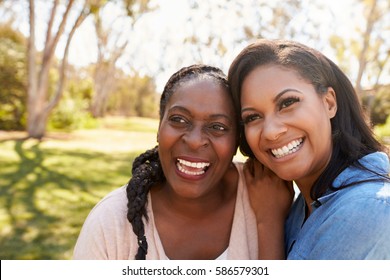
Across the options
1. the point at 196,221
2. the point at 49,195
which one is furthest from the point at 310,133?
the point at 49,195

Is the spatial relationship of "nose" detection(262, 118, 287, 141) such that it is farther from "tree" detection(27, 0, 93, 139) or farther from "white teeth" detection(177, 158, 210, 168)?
"tree" detection(27, 0, 93, 139)

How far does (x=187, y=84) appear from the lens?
240 cm

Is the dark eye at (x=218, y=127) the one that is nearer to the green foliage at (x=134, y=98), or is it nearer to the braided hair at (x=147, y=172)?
the braided hair at (x=147, y=172)

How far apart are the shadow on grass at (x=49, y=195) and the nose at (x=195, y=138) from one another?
3.23 metres

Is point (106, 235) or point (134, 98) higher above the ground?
→ point (106, 235)

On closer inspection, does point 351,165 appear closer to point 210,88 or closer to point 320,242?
point 320,242

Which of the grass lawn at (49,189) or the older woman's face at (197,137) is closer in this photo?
the older woman's face at (197,137)

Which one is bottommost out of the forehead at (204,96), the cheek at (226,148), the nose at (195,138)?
the cheek at (226,148)

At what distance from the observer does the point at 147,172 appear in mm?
2496

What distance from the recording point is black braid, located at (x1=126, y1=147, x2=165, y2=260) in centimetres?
218

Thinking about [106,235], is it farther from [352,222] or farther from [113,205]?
[352,222]

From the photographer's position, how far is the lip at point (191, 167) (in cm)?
235

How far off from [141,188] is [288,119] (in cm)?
90

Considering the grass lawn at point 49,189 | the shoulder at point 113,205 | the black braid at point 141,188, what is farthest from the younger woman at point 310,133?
the grass lawn at point 49,189
